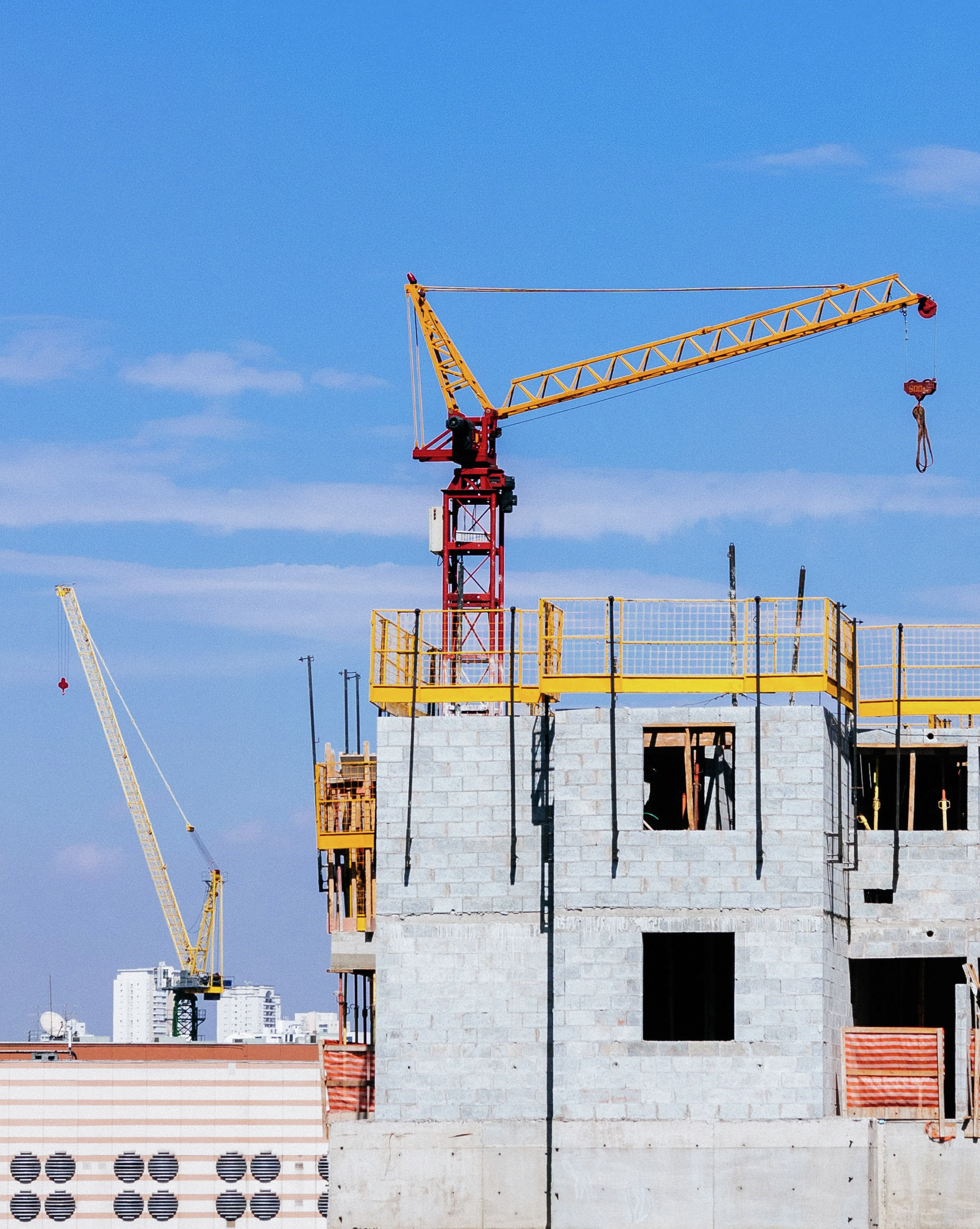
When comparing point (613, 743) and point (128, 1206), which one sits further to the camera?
point (128, 1206)

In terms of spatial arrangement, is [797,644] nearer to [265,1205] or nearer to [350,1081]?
[350,1081]

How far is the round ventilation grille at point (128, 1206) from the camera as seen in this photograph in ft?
316

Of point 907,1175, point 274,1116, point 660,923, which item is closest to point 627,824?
point 660,923

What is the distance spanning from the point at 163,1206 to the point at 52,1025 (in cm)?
3491

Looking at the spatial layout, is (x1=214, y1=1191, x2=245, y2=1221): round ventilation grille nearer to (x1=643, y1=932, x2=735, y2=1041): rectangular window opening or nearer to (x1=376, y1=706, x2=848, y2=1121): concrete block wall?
(x1=643, y1=932, x2=735, y2=1041): rectangular window opening

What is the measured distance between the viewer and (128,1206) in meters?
96.6

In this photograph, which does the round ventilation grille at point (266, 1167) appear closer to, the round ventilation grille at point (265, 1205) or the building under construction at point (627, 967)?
the round ventilation grille at point (265, 1205)

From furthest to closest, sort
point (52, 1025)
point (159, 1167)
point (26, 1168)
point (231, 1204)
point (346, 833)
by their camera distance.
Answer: point (52, 1025)
point (231, 1204)
point (159, 1167)
point (26, 1168)
point (346, 833)

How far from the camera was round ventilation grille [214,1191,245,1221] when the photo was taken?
97812mm

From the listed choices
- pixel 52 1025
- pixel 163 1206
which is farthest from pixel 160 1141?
pixel 52 1025

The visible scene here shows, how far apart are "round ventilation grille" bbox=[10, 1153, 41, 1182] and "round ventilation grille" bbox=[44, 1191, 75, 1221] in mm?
1205

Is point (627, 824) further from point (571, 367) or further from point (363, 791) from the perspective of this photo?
point (571, 367)

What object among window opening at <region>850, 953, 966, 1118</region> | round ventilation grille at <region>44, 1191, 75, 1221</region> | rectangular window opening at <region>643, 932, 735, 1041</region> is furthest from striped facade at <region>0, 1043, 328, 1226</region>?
rectangular window opening at <region>643, 932, 735, 1041</region>

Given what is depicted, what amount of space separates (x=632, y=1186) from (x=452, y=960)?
4.63 metres
